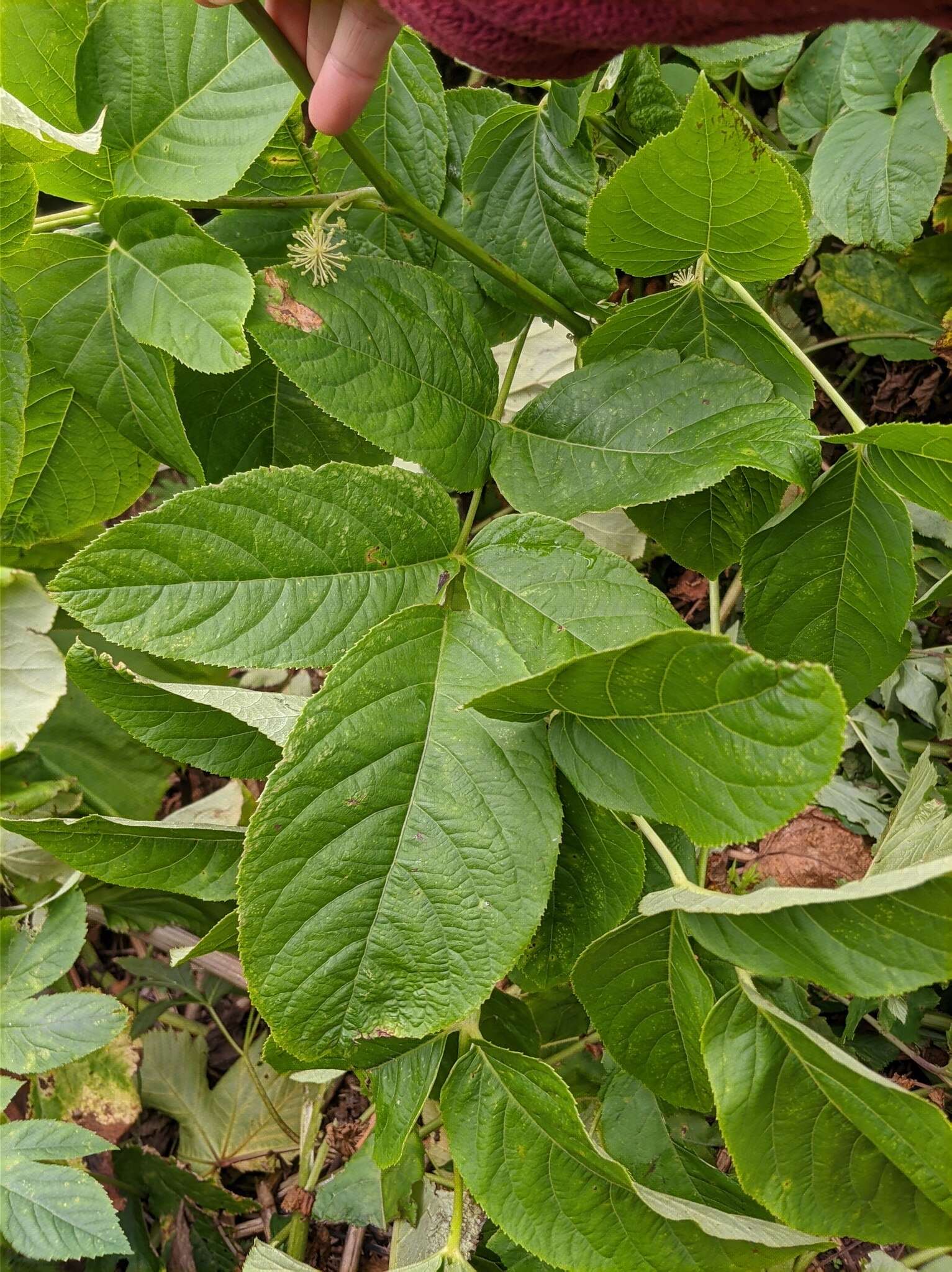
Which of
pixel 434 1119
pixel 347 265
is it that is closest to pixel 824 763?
pixel 347 265

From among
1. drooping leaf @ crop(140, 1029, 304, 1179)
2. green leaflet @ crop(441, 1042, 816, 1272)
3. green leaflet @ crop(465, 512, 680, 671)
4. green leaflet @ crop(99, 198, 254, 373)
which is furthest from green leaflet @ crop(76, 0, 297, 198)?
drooping leaf @ crop(140, 1029, 304, 1179)

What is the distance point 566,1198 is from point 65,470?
2.71 feet

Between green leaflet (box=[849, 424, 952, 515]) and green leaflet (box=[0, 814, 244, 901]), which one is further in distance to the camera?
green leaflet (box=[0, 814, 244, 901])

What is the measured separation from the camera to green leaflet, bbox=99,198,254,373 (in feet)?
2.39

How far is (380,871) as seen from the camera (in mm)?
608

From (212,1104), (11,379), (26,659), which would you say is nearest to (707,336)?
(11,379)

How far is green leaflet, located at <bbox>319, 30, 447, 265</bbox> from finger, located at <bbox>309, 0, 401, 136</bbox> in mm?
187

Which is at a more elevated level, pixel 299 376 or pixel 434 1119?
pixel 299 376

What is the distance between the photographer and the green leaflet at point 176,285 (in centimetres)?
73

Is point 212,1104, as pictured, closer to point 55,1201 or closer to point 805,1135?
point 55,1201

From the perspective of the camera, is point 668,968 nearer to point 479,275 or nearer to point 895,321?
point 479,275

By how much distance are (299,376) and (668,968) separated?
499 mm

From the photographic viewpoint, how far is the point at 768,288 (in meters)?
1.11

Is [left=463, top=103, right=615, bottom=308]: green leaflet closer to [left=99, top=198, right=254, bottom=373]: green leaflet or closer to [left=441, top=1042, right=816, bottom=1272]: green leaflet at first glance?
[left=99, top=198, right=254, bottom=373]: green leaflet
